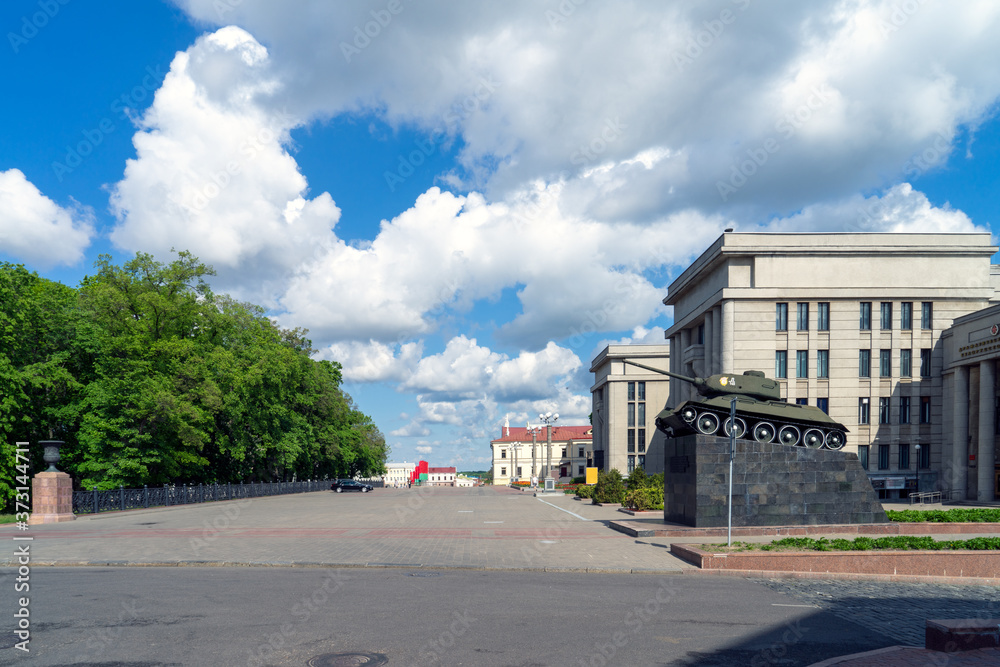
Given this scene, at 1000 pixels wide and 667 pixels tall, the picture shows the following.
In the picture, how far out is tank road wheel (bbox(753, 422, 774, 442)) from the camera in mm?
22375

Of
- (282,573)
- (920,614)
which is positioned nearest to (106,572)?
(282,573)

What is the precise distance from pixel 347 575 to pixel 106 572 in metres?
4.52

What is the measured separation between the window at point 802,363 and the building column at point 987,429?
9.93 metres

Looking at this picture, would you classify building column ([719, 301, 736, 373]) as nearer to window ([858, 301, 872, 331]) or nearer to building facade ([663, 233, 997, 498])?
building facade ([663, 233, 997, 498])

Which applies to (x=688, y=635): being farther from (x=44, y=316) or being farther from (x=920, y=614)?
(x=44, y=316)

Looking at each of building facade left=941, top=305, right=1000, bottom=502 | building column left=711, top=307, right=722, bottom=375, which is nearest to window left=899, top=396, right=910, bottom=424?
building facade left=941, top=305, right=1000, bottom=502

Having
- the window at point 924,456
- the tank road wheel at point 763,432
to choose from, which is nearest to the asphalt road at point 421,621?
the tank road wheel at point 763,432

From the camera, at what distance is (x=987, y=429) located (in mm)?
38938

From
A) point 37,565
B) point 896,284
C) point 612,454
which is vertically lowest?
point 612,454

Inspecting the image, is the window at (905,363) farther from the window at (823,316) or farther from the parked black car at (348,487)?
the parked black car at (348,487)

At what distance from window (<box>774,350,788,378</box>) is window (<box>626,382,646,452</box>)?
36.9m

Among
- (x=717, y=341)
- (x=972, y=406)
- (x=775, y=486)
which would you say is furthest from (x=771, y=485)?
(x=717, y=341)

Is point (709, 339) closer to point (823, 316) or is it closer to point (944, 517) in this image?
point (823, 316)

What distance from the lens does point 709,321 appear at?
51.2m
